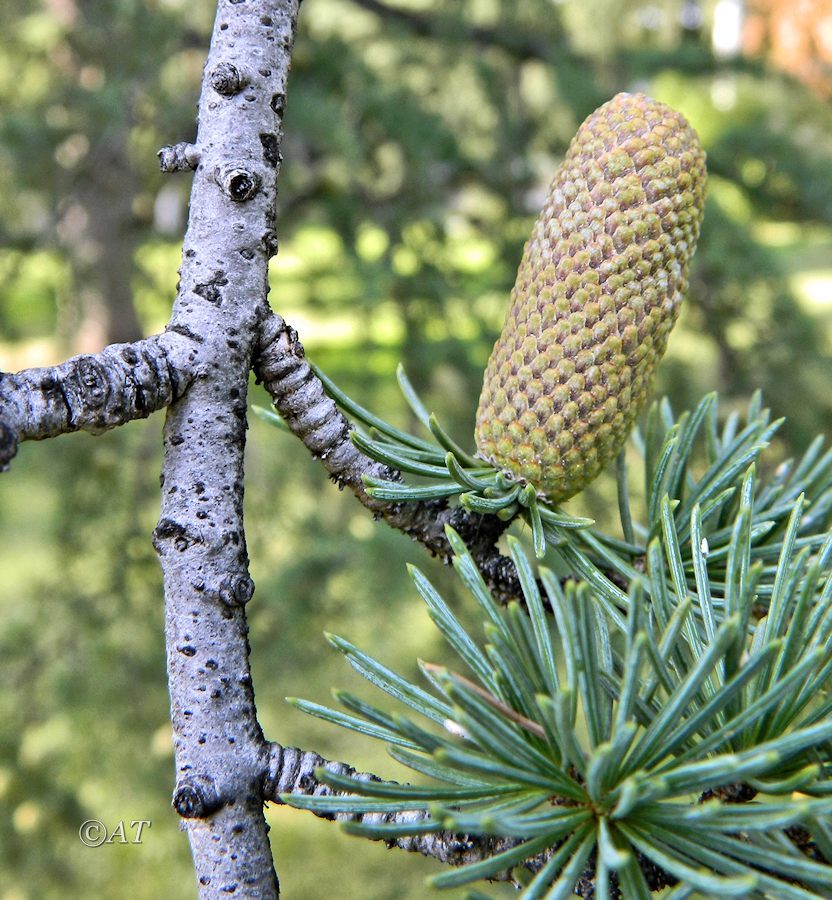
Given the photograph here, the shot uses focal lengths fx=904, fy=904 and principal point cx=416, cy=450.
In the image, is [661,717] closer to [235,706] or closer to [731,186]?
[235,706]

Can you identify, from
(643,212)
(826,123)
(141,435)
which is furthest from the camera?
(826,123)

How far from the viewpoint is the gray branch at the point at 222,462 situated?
337 mm

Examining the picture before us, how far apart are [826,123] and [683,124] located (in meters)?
1.44

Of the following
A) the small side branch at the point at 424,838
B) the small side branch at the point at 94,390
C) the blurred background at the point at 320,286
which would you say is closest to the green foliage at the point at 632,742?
the small side branch at the point at 424,838

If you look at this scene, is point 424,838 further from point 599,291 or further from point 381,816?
point 599,291

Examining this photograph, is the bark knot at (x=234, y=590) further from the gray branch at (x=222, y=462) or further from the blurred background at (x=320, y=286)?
the blurred background at (x=320, y=286)

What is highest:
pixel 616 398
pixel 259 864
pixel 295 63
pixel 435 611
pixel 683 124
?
pixel 295 63

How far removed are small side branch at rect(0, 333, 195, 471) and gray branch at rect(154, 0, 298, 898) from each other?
12 millimetres

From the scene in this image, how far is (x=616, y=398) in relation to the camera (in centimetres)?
41

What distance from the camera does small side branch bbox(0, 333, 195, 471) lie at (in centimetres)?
30

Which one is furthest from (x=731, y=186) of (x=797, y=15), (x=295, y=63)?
(x=797, y=15)

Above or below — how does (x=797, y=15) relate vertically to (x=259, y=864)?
above

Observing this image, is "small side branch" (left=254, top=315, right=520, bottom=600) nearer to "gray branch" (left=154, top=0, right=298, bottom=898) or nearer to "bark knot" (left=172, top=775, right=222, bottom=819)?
"gray branch" (left=154, top=0, right=298, bottom=898)

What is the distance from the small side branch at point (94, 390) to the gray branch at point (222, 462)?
0.01 m
